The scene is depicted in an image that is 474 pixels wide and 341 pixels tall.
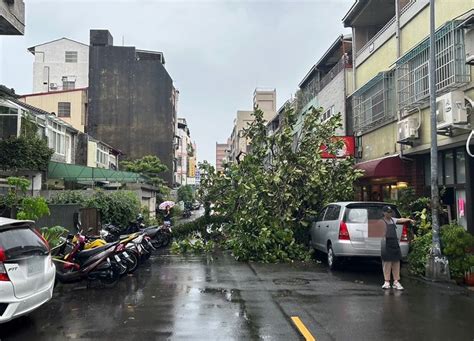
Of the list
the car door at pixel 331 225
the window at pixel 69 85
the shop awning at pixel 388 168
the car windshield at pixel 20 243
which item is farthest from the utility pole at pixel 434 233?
the window at pixel 69 85

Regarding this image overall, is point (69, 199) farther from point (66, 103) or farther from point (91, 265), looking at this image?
point (66, 103)

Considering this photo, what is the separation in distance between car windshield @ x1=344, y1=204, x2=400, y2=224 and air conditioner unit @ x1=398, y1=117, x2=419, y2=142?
3.42 m

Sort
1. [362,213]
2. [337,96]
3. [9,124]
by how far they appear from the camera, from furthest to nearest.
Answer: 1. [9,124]
2. [337,96]
3. [362,213]

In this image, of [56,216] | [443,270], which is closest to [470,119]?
[443,270]

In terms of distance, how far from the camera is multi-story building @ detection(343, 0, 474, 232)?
11.8m

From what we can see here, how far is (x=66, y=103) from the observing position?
47312mm

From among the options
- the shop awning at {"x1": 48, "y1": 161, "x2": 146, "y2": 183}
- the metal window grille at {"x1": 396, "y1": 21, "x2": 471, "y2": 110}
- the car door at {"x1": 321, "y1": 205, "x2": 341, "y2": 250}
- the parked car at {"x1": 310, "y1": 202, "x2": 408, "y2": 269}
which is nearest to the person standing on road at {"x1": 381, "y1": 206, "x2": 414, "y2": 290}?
the parked car at {"x1": 310, "y1": 202, "x2": 408, "y2": 269}

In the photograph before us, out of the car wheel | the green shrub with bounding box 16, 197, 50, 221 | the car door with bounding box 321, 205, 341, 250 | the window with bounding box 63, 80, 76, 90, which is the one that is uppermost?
the window with bounding box 63, 80, 76, 90

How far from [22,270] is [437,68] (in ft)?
37.2

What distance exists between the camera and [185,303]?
8328 millimetres

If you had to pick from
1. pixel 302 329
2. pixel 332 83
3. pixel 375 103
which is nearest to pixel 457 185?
pixel 375 103

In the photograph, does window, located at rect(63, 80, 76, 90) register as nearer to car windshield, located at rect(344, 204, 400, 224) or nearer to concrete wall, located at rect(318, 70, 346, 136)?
concrete wall, located at rect(318, 70, 346, 136)

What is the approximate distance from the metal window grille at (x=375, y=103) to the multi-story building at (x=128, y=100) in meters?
37.5

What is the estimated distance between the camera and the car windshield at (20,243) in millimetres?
6477
